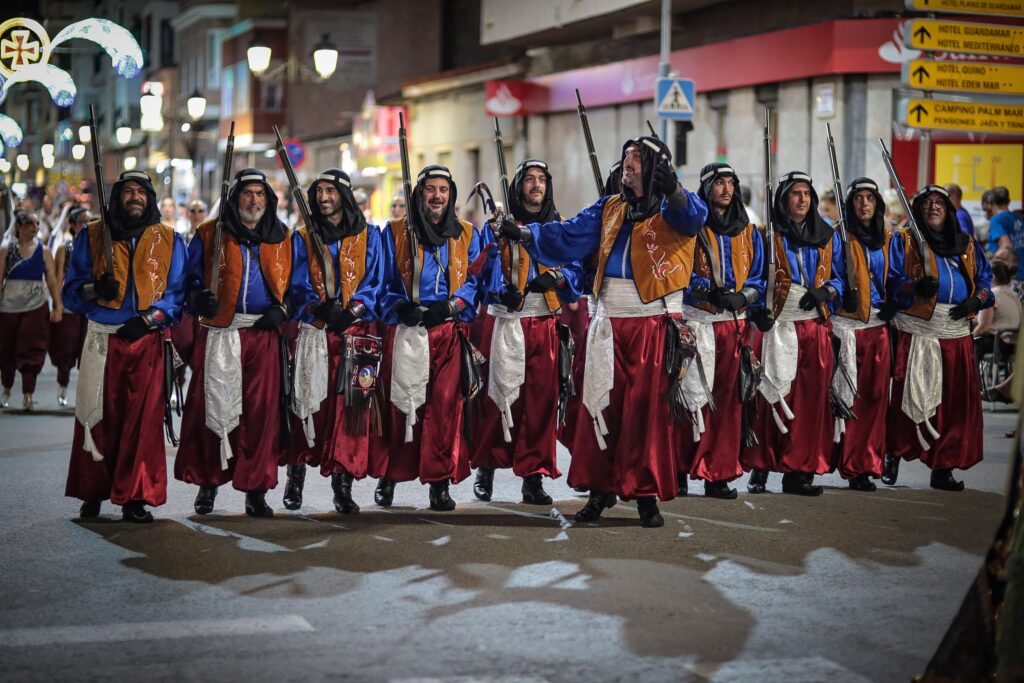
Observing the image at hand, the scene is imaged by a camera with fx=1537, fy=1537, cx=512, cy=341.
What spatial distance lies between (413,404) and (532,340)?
0.92 meters

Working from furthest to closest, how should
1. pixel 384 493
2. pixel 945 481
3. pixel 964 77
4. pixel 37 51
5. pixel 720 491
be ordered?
pixel 964 77
pixel 37 51
pixel 945 481
pixel 720 491
pixel 384 493

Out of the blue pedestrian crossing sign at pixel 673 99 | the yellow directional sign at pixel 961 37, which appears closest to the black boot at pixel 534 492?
the yellow directional sign at pixel 961 37

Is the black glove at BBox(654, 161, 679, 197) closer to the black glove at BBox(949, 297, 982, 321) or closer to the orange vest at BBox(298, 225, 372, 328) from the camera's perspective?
the orange vest at BBox(298, 225, 372, 328)

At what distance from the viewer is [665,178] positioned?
795cm

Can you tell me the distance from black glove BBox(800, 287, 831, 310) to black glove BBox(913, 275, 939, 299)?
2.04 ft

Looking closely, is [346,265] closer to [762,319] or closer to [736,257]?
[736,257]

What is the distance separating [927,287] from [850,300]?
19.4 inches

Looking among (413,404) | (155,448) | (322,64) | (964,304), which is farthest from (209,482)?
(322,64)

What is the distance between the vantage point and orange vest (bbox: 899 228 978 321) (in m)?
9.67

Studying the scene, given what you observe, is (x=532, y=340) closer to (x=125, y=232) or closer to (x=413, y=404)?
(x=413, y=404)

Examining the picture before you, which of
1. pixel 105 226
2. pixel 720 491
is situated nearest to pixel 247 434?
pixel 105 226

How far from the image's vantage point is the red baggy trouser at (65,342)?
46.8 feet

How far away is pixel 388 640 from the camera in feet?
19.0

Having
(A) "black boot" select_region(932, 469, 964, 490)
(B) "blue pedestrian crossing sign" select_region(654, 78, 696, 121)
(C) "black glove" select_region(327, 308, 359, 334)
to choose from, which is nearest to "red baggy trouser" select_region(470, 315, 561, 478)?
(C) "black glove" select_region(327, 308, 359, 334)
